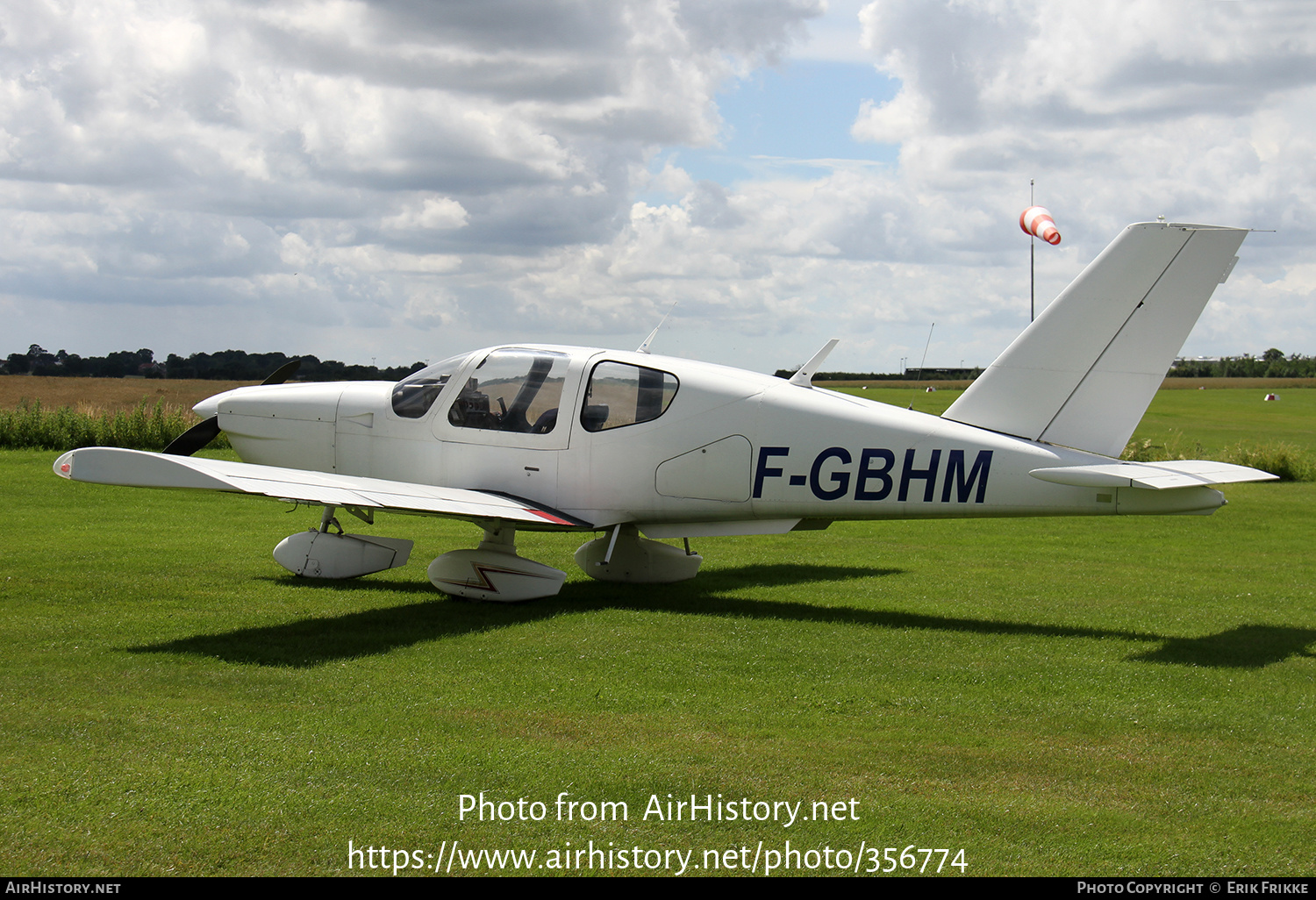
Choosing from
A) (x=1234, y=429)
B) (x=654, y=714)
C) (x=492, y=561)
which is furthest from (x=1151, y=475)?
(x=1234, y=429)

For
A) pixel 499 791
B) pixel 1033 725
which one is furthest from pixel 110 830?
pixel 1033 725

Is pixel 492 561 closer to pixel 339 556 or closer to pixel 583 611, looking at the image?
pixel 583 611

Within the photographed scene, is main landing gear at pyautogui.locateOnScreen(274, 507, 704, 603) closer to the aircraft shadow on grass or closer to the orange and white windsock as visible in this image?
the aircraft shadow on grass

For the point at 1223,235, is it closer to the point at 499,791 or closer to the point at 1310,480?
the point at 499,791

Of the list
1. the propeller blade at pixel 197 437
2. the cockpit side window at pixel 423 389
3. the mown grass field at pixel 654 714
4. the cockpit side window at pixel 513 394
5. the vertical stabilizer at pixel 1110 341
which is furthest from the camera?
the propeller blade at pixel 197 437

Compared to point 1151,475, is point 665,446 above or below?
below

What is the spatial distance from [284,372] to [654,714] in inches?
316

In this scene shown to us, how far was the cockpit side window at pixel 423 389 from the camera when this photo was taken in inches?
397

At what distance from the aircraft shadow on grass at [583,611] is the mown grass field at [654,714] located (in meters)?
0.05

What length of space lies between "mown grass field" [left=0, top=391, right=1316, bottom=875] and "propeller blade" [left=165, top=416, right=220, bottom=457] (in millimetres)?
1203

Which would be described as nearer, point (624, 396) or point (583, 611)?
point (583, 611)

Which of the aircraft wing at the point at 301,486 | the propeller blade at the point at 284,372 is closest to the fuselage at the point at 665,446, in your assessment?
the aircraft wing at the point at 301,486

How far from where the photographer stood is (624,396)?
9461 mm

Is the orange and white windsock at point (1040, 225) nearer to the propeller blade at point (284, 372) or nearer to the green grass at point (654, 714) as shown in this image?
the green grass at point (654, 714)
